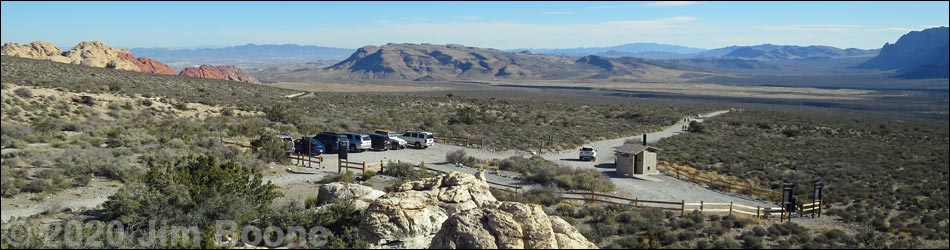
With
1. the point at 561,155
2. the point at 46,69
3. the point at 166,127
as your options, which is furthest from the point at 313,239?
the point at 46,69

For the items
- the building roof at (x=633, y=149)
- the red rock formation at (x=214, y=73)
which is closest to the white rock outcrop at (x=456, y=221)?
the building roof at (x=633, y=149)

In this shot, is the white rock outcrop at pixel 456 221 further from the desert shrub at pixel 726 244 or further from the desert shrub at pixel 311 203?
the desert shrub at pixel 726 244

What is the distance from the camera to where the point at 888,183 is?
27.3m

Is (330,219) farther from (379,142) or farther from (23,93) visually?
(23,93)

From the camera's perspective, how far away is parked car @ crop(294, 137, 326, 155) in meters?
29.7

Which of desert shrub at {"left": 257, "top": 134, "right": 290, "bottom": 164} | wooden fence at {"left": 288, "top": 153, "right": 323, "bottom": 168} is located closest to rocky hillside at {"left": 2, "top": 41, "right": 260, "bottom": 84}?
wooden fence at {"left": 288, "top": 153, "right": 323, "bottom": 168}

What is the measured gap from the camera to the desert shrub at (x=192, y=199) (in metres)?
13.8

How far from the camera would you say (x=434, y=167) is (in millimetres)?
29312

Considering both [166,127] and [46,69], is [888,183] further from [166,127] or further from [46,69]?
[46,69]

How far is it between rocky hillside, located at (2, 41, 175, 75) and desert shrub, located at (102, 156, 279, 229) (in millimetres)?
93244

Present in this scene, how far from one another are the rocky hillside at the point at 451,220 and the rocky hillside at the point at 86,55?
95.7 m

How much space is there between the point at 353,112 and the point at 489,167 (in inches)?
1262

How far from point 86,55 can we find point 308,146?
93959 millimetres

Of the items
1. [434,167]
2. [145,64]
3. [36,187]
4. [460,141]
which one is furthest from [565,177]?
[145,64]
